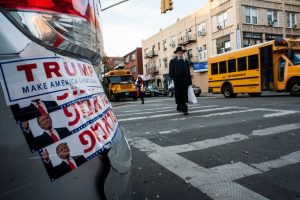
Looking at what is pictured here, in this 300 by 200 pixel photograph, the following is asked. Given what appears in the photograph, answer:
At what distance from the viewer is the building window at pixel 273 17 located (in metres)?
34.6

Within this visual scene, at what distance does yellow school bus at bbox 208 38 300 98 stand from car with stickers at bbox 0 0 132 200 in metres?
16.2

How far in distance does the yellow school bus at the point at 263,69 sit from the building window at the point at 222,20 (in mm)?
14712

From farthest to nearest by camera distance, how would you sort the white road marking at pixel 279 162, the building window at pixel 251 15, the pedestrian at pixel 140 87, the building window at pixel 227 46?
the building window at pixel 227 46
the building window at pixel 251 15
the pedestrian at pixel 140 87
the white road marking at pixel 279 162

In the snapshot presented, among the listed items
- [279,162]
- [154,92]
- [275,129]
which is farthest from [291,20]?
[279,162]

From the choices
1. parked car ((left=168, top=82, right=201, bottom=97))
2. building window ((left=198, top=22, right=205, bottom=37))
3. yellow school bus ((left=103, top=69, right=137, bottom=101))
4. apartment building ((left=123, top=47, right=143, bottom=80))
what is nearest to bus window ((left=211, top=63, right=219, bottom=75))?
parked car ((left=168, top=82, right=201, bottom=97))

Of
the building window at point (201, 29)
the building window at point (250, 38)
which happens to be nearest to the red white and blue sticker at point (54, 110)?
the building window at point (250, 38)

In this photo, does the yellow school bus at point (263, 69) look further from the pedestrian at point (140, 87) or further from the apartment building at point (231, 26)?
the apartment building at point (231, 26)

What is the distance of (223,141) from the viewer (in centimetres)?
468

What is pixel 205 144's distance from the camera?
4.53m

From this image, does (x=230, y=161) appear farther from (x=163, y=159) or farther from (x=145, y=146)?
(x=145, y=146)

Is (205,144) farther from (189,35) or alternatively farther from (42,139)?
(189,35)

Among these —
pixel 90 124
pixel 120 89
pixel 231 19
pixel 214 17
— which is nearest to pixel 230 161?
pixel 90 124

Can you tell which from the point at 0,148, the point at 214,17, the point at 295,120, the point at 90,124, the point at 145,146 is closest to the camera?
the point at 0,148

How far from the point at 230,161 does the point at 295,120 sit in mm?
3412
